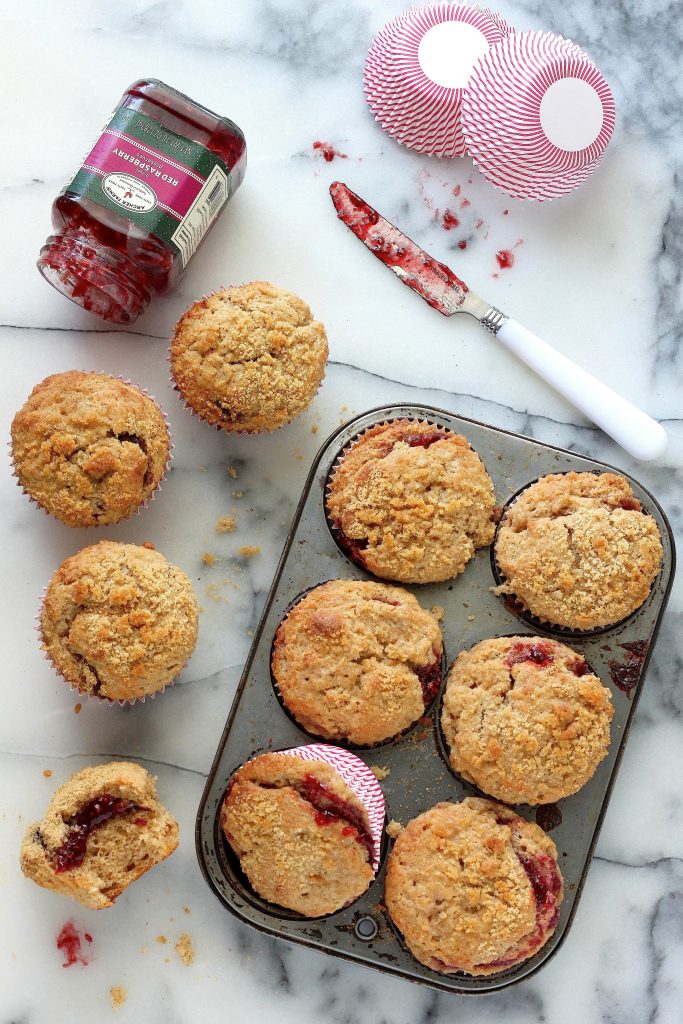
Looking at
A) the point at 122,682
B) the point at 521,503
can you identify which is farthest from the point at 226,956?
the point at 521,503

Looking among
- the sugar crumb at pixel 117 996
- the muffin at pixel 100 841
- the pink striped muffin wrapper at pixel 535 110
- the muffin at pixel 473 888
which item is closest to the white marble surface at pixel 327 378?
the sugar crumb at pixel 117 996

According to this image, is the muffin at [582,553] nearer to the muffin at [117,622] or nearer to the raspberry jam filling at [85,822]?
the muffin at [117,622]

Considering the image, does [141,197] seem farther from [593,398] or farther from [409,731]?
[409,731]

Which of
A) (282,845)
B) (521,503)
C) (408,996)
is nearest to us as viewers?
(282,845)

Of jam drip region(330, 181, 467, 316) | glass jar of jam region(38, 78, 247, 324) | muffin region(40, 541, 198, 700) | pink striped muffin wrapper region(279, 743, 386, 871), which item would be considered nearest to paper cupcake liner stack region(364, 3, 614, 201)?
jam drip region(330, 181, 467, 316)

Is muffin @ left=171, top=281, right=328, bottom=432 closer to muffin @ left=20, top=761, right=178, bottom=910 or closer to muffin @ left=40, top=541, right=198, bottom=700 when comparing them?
muffin @ left=40, top=541, right=198, bottom=700

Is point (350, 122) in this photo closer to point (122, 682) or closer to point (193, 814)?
point (122, 682)
